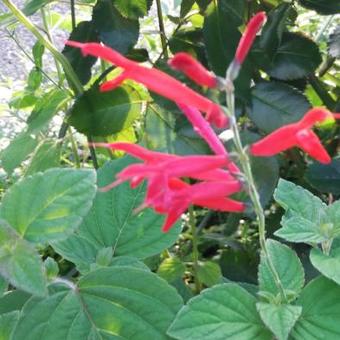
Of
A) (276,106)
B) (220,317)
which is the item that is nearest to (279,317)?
(220,317)

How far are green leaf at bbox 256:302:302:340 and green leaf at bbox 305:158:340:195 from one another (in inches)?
17.4

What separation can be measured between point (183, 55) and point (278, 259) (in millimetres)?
298

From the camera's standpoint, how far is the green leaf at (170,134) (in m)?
1.02

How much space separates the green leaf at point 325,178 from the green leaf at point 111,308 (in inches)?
17.1

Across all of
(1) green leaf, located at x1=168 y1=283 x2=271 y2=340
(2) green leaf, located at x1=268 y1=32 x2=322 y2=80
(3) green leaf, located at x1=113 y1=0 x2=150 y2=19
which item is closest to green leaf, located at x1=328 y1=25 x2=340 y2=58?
(2) green leaf, located at x1=268 y1=32 x2=322 y2=80

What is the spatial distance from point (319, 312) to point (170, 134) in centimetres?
45

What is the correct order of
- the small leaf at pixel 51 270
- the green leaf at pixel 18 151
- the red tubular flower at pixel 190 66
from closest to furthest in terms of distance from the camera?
the red tubular flower at pixel 190 66
the small leaf at pixel 51 270
the green leaf at pixel 18 151

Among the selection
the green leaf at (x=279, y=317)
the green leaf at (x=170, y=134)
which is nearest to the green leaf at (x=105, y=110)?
the green leaf at (x=170, y=134)

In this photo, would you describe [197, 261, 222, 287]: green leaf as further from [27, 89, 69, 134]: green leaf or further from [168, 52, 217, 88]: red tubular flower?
[168, 52, 217, 88]: red tubular flower

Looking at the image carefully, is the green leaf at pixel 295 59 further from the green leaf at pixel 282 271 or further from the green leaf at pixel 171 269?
the green leaf at pixel 282 271

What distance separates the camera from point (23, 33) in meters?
3.64

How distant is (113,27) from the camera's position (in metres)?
1.01

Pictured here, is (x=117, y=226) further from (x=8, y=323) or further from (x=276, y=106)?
(x=276, y=106)

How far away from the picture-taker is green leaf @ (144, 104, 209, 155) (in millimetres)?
1016
